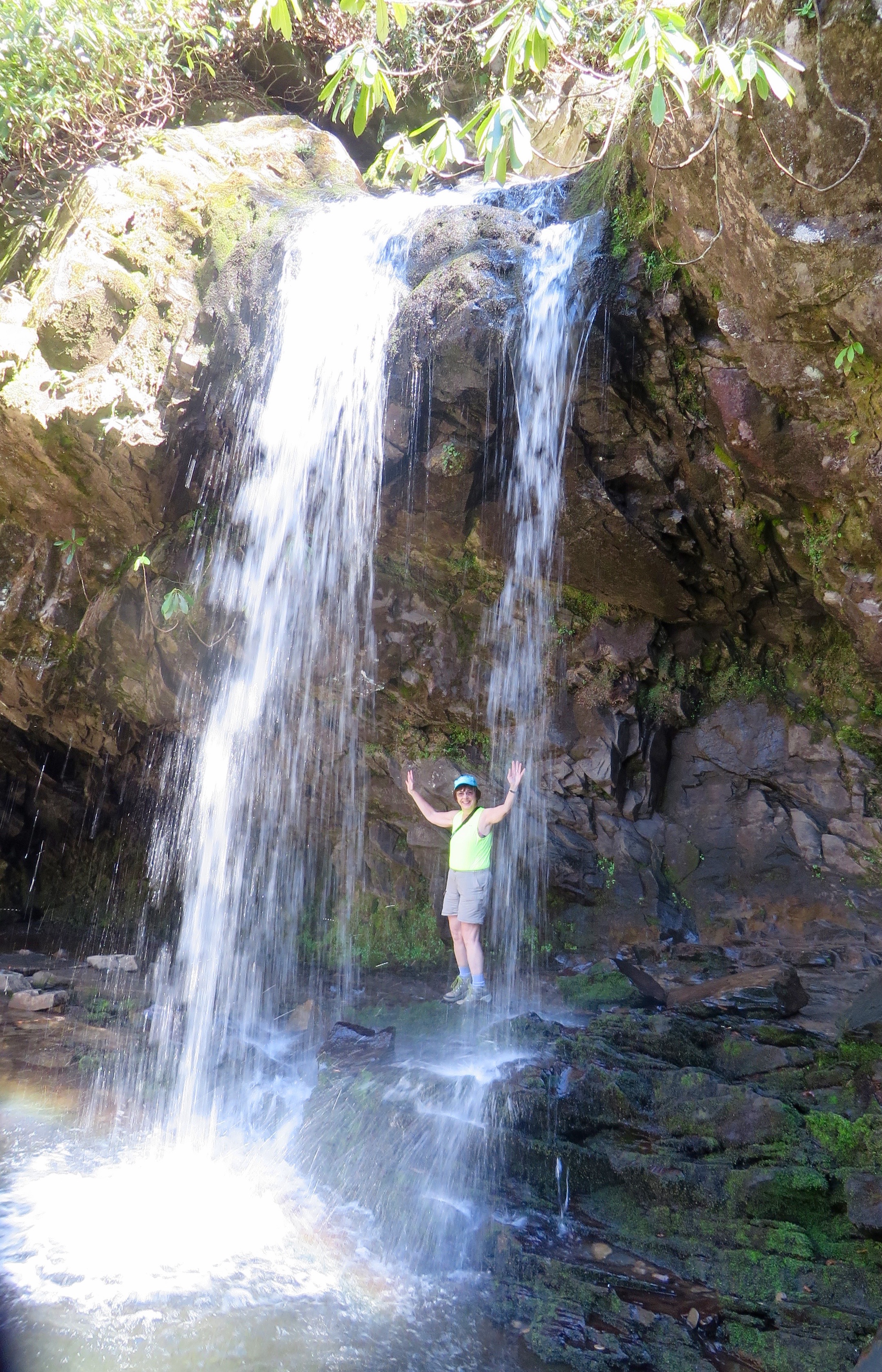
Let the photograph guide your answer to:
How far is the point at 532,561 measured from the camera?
7.71m

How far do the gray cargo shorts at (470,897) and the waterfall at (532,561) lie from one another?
1.43m

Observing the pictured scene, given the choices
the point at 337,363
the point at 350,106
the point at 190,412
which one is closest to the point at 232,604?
the point at 190,412

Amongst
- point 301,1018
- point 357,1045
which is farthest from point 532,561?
point 301,1018

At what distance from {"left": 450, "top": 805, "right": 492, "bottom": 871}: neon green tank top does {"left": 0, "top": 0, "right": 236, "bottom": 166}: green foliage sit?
28.1 ft

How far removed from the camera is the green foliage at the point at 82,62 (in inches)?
336

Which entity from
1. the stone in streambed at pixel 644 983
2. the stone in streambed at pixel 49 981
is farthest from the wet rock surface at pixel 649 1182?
the stone in streambed at pixel 49 981

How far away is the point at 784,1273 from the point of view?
3756 mm

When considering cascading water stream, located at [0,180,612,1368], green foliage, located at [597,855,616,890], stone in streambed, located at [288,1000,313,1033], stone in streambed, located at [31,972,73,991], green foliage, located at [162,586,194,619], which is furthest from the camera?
stone in streambed, located at [31,972,73,991]

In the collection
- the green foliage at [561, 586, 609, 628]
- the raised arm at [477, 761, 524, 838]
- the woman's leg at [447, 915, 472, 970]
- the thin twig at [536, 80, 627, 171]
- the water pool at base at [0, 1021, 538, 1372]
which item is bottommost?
the water pool at base at [0, 1021, 538, 1372]

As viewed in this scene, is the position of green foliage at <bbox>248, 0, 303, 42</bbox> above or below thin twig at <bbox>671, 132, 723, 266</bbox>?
below

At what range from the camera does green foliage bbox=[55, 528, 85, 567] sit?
29.6 feet

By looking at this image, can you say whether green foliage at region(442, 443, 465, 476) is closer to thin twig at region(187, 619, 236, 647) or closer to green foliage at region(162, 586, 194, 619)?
thin twig at region(187, 619, 236, 647)

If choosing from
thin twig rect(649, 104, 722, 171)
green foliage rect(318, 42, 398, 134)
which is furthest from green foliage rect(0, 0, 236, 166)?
green foliage rect(318, 42, 398, 134)

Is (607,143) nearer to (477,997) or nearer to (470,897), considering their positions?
(470,897)
